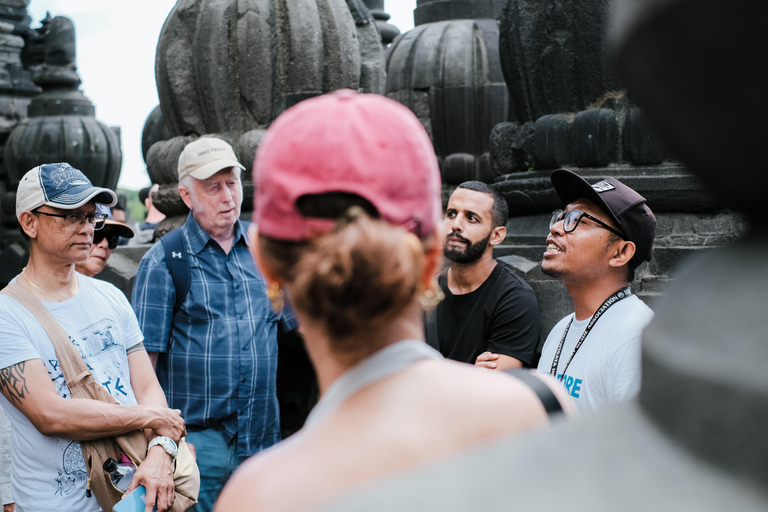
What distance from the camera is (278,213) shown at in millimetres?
1047

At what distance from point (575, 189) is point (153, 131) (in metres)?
8.30

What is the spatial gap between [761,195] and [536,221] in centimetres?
441

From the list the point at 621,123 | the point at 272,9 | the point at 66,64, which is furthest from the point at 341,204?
the point at 66,64

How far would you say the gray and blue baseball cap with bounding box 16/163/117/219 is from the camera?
10.8 ft

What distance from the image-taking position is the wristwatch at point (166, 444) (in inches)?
122

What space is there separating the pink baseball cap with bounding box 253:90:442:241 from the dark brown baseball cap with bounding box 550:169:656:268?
212cm

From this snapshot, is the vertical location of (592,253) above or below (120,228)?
above

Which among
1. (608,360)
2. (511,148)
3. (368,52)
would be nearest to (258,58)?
(368,52)

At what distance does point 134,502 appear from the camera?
2955 millimetres

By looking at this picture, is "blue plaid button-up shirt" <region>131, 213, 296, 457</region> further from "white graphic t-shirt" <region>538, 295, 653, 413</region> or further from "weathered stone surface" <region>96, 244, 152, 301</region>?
"weathered stone surface" <region>96, 244, 152, 301</region>

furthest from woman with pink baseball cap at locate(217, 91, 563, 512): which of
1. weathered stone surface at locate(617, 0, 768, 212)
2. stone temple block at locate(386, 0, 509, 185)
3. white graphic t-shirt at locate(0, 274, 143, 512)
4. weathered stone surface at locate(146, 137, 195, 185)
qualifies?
stone temple block at locate(386, 0, 509, 185)

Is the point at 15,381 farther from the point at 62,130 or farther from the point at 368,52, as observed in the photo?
the point at 62,130

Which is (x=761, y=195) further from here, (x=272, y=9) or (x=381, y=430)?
(x=272, y=9)

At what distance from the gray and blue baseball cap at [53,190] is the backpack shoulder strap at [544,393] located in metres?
2.61
